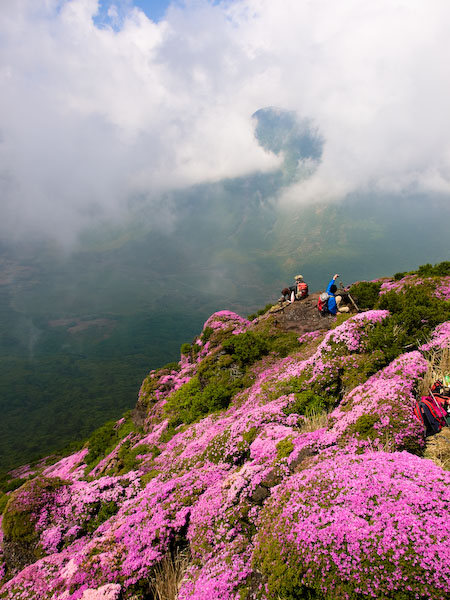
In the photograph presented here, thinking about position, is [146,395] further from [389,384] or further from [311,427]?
[389,384]

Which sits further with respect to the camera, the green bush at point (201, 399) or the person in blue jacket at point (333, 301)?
the person in blue jacket at point (333, 301)

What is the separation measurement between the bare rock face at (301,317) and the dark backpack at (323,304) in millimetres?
294

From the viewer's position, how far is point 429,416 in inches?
267

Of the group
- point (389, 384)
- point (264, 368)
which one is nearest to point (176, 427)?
point (264, 368)

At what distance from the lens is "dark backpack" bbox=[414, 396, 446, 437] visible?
6.64 m

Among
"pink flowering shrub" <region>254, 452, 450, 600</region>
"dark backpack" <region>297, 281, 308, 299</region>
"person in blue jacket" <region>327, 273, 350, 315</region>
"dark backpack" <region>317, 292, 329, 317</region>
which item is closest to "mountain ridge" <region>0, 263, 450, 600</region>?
"pink flowering shrub" <region>254, 452, 450, 600</region>

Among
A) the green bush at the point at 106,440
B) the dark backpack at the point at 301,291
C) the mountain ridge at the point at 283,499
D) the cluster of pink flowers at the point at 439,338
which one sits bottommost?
the green bush at the point at 106,440

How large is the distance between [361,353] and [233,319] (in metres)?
17.9

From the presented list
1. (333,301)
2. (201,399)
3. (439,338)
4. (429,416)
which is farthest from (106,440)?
(429,416)

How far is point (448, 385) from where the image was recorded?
23.5 feet

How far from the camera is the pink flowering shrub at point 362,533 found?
416 cm

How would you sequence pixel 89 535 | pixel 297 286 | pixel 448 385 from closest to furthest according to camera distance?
pixel 448 385
pixel 89 535
pixel 297 286

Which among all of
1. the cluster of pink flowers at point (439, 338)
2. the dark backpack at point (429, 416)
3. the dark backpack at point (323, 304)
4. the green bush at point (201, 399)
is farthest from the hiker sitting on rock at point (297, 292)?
the dark backpack at point (429, 416)

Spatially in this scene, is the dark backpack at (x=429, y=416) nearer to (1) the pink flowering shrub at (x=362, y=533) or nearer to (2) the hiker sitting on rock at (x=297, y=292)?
(1) the pink flowering shrub at (x=362, y=533)
